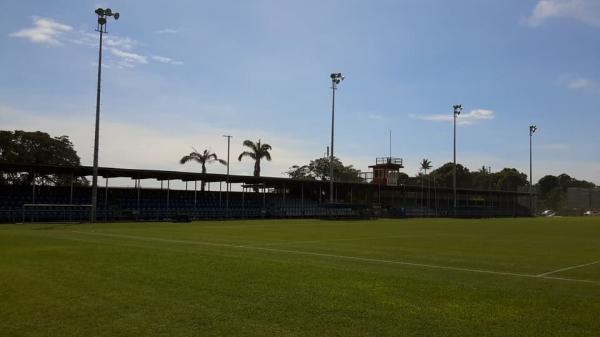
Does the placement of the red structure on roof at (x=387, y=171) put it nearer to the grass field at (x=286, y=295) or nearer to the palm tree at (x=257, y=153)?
the palm tree at (x=257, y=153)

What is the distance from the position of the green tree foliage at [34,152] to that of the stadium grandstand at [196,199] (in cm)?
550

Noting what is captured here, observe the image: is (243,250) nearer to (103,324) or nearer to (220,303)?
(220,303)

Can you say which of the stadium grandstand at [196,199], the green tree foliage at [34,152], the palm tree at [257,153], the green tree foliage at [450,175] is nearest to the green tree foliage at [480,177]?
the green tree foliage at [450,175]

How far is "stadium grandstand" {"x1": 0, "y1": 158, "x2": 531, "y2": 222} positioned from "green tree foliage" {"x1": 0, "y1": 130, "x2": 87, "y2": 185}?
550cm

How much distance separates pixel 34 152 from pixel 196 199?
22273 millimetres

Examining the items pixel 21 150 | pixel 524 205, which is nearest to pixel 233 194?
pixel 21 150

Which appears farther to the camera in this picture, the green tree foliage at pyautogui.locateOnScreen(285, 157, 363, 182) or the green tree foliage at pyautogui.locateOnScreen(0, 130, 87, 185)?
the green tree foliage at pyautogui.locateOnScreen(285, 157, 363, 182)

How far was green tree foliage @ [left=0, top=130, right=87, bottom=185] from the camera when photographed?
59584mm

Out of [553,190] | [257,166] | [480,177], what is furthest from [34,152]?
[553,190]

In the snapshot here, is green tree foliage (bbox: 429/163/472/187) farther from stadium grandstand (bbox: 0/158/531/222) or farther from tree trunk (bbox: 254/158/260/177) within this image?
tree trunk (bbox: 254/158/260/177)

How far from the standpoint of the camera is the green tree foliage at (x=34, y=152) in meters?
59.6

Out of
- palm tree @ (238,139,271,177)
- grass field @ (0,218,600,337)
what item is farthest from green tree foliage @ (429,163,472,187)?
grass field @ (0,218,600,337)

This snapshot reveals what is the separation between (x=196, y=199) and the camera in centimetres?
5781

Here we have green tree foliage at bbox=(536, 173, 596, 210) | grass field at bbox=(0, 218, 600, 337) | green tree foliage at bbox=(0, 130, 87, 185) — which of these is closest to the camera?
grass field at bbox=(0, 218, 600, 337)
